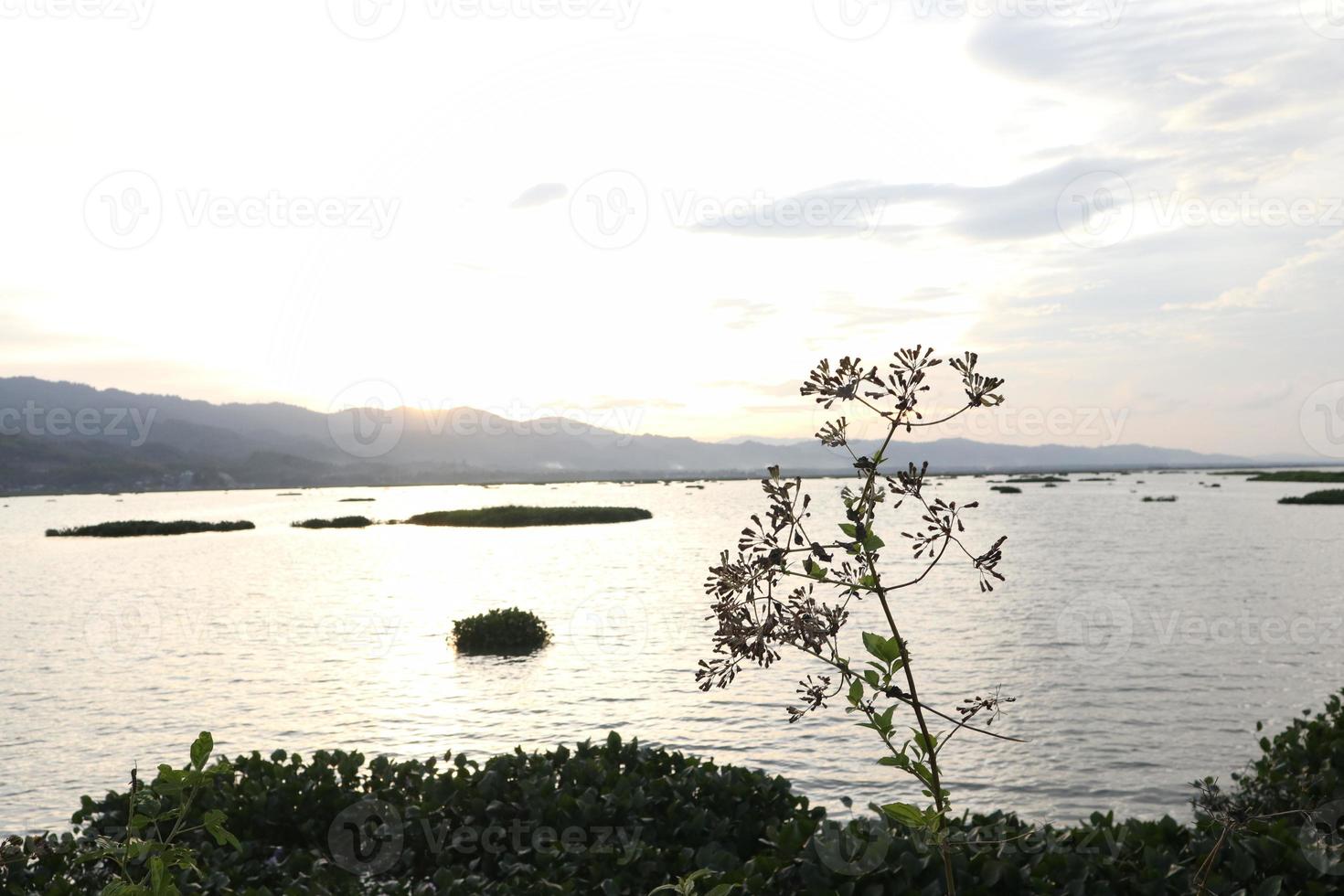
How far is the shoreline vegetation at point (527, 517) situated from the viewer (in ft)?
323

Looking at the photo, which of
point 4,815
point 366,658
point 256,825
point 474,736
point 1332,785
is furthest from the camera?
point 366,658

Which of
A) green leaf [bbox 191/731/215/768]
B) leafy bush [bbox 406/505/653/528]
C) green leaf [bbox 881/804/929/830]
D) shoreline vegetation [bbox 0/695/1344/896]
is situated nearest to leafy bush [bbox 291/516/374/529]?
leafy bush [bbox 406/505/653/528]

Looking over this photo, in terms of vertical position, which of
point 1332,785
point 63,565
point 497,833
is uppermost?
point 1332,785

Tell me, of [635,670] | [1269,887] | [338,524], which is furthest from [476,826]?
[338,524]

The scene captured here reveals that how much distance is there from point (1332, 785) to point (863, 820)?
17.7 ft

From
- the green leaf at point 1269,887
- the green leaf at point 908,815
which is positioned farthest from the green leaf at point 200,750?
the green leaf at point 1269,887

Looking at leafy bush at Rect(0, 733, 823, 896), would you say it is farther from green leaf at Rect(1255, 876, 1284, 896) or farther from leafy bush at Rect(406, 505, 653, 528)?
leafy bush at Rect(406, 505, 653, 528)

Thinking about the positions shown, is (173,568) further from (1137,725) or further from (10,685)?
(1137,725)

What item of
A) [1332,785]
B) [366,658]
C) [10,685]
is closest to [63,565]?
[10,685]

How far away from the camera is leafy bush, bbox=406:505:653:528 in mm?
98375

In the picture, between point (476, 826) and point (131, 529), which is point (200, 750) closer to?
point (476, 826)

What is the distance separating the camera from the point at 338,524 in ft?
329

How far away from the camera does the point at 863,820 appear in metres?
7.25

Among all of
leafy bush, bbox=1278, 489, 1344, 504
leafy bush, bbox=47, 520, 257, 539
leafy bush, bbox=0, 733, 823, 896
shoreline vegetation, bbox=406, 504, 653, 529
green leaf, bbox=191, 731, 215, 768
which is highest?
green leaf, bbox=191, 731, 215, 768
